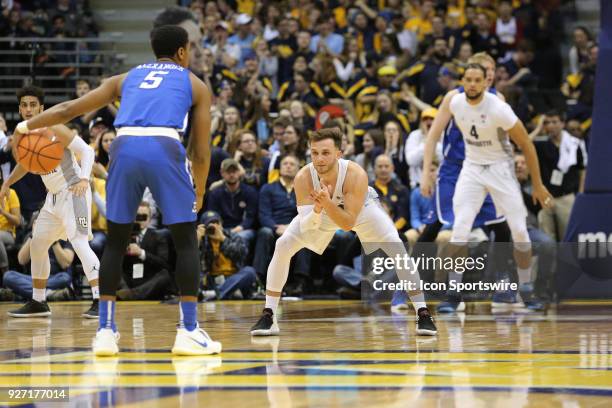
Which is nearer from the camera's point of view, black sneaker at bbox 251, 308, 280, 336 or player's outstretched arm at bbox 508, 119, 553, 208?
black sneaker at bbox 251, 308, 280, 336

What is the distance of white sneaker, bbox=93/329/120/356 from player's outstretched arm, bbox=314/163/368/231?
192cm

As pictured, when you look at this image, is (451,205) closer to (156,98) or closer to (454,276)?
(454,276)

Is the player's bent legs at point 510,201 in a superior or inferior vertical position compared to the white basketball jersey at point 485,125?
inferior

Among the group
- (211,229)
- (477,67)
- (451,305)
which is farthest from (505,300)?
(211,229)

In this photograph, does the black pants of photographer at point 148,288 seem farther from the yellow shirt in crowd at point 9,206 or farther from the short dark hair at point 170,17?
the short dark hair at point 170,17

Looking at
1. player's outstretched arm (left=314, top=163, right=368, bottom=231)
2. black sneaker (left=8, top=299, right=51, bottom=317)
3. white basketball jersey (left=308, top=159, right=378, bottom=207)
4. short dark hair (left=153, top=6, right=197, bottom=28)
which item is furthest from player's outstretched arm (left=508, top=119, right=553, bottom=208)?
black sneaker (left=8, top=299, right=51, bottom=317)

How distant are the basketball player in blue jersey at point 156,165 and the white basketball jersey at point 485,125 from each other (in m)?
4.42

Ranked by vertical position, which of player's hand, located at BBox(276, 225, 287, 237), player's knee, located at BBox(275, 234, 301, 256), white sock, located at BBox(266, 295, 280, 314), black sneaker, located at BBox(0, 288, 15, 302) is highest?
player's knee, located at BBox(275, 234, 301, 256)

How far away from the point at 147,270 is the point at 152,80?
6.81 meters

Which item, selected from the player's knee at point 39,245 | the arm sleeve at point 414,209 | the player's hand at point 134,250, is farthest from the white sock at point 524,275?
the player's knee at point 39,245

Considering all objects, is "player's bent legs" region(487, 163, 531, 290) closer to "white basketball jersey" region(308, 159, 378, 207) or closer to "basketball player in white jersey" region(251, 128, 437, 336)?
"basketball player in white jersey" region(251, 128, 437, 336)

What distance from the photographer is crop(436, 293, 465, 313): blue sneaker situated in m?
11.2

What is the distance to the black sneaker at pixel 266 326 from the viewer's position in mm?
8500

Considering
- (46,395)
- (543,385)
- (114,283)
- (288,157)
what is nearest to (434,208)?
(288,157)
